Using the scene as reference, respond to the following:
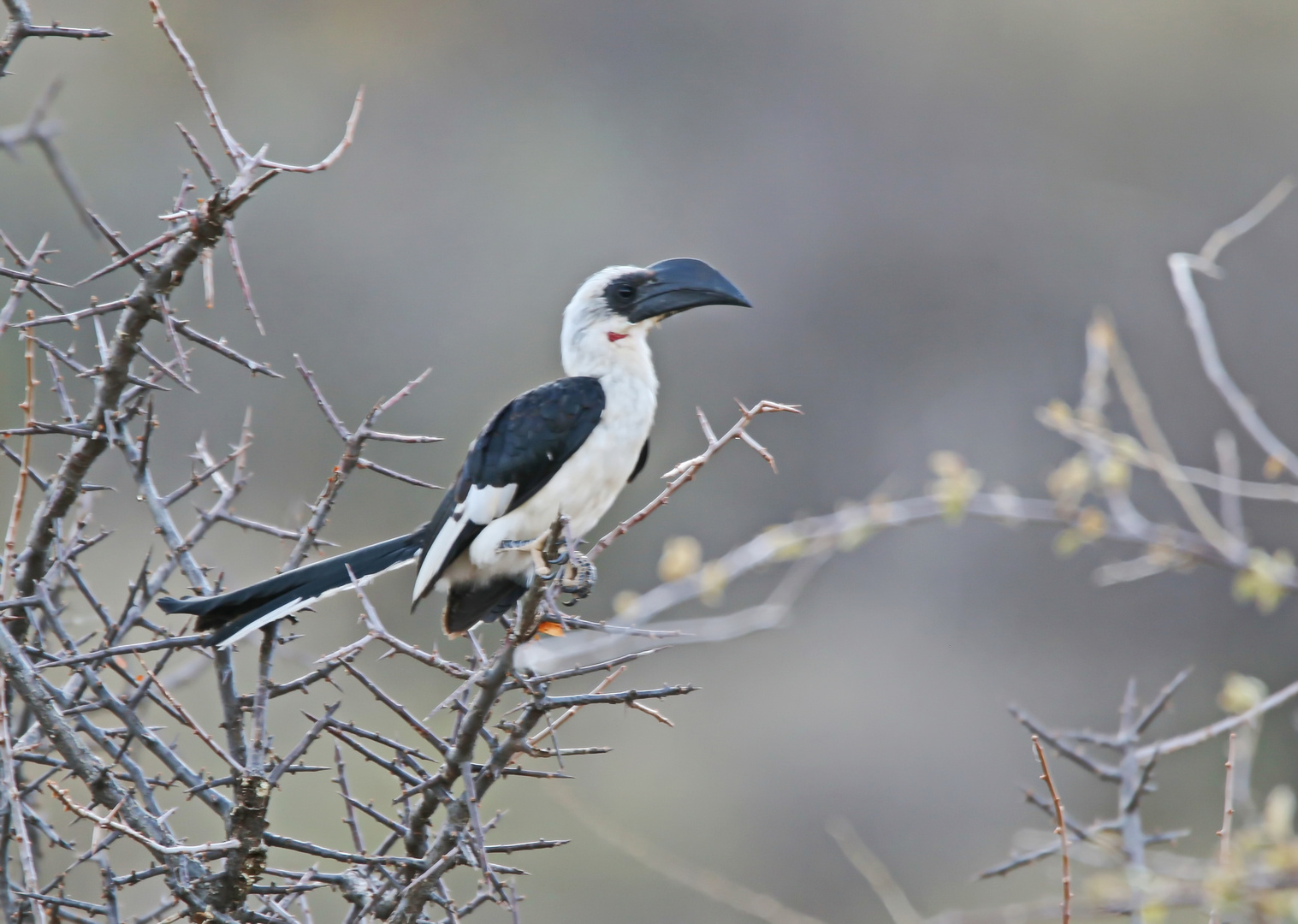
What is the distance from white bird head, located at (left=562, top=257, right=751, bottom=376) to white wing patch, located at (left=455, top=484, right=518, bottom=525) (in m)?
0.39

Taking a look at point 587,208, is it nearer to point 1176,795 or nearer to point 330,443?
point 330,443

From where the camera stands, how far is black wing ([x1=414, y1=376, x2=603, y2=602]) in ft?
9.32

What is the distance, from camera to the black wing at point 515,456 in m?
2.84

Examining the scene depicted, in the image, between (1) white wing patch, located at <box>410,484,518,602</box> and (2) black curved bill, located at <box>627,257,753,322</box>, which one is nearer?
(1) white wing patch, located at <box>410,484,518,602</box>

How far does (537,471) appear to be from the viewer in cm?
287

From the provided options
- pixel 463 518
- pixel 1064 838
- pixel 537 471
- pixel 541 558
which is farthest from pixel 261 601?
pixel 1064 838

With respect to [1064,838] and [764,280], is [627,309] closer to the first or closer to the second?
[1064,838]

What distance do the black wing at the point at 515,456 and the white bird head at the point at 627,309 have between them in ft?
0.58

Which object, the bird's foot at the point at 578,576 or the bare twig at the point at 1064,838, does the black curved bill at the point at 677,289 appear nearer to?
the bird's foot at the point at 578,576

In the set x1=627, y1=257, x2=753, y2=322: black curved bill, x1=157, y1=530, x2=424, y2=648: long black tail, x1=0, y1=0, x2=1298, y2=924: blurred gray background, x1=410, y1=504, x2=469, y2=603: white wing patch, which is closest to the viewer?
x1=157, y1=530, x2=424, y2=648: long black tail

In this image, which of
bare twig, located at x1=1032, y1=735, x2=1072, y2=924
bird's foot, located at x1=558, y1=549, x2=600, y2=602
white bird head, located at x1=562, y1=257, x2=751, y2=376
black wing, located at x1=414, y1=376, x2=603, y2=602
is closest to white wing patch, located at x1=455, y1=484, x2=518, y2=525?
black wing, located at x1=414, y1=376, x2=603, y2=602

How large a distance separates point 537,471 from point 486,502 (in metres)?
Result: 0.13

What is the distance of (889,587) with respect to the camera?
31.6ft

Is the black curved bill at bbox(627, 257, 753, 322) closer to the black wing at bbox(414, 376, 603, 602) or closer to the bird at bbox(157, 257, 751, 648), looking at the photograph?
the bird at bbox(157, 257, 751, 648)
